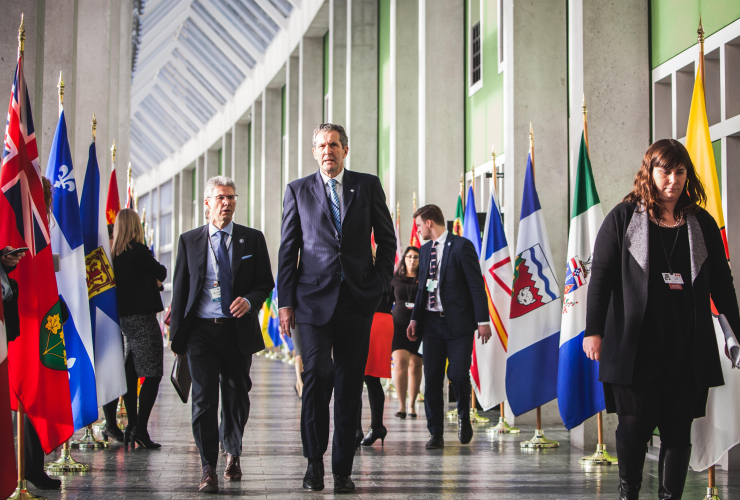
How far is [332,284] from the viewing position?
441 centimetres

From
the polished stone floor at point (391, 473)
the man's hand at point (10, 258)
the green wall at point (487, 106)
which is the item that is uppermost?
the green wall at point (487, 106)

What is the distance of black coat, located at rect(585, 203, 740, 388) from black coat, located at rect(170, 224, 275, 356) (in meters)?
1.95

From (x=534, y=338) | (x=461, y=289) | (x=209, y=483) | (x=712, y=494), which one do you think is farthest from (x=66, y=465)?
(x=712, y=494)

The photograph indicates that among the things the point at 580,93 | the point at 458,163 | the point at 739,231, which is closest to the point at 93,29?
the point at 458,163

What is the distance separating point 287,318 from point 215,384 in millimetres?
637

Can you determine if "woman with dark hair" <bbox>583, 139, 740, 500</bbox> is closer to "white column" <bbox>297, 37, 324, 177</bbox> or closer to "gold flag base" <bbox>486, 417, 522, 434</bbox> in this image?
"gold flag base" <bbox>486, 417, 522, 434</bbox>

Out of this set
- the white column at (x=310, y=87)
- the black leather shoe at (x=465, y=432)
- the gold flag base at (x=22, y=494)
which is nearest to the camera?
the gold flag base at (x=22, y=494)

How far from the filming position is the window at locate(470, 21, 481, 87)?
456 inches

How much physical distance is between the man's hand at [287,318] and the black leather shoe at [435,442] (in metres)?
2.14

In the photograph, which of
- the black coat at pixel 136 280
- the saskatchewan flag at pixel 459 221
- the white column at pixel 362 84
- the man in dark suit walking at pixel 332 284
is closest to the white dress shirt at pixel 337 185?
the man in dark suit walking at pixel 332 284

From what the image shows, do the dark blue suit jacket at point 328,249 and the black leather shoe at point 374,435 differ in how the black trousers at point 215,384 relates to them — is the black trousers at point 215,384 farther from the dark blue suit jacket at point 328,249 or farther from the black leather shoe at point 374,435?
the black leather shoe at point 374,435

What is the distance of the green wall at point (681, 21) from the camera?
5613 millimetres

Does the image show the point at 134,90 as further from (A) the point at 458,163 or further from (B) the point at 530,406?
(B) the point at 530,406

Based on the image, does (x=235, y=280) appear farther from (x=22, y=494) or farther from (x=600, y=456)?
(x=600, y=456)
